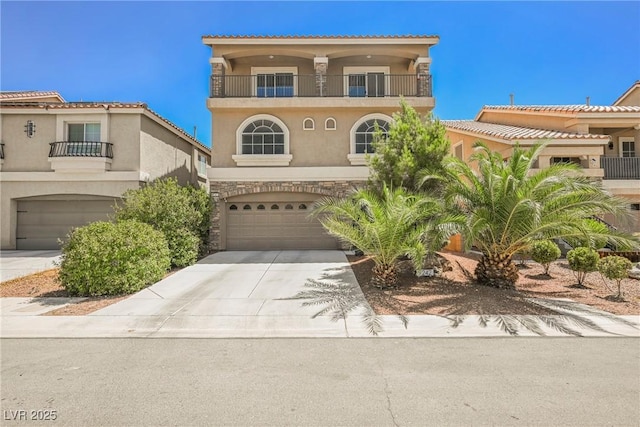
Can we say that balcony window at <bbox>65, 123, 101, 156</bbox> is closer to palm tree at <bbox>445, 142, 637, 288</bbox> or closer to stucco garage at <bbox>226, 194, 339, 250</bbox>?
stucco garage at <bbox>226, 194, 339, 250</bbox>

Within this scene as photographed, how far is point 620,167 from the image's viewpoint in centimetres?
1608

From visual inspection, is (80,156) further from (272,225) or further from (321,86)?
(321,86)

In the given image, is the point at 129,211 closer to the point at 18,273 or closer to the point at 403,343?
the point at 18,273

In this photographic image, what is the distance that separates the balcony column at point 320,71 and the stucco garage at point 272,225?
475 cm

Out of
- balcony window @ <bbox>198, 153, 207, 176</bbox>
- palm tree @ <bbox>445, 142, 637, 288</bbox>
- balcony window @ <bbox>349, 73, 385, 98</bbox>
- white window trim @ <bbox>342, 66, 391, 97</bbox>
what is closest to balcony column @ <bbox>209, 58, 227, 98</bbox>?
white window trim @ <bbox>342, 66, 391, 97</bbox>

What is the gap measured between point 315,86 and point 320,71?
2.18 feet

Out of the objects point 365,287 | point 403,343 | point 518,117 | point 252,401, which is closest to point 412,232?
point 365,287

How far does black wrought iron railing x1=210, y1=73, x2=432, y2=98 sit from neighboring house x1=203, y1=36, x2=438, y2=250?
0.22 meters

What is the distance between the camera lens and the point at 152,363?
499 cm

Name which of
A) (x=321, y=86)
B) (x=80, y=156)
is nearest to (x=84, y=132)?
(x=80, y=156)

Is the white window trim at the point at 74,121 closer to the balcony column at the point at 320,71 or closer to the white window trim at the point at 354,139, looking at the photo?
the balcony column at the point at 320,71

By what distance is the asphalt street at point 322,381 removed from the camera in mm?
3730

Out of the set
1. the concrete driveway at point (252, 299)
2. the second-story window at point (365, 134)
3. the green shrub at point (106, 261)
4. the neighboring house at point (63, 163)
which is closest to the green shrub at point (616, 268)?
the concrete driveway at point (252, 299)

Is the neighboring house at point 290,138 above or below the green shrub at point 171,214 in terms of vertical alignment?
above
